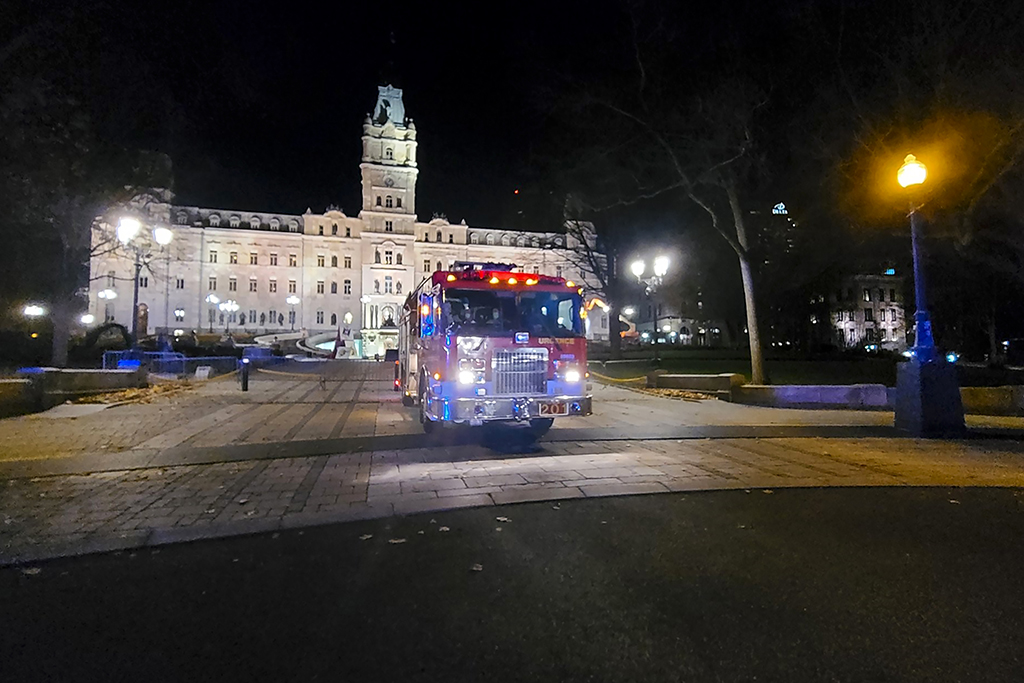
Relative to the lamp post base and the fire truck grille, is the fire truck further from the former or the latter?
the lamp post base

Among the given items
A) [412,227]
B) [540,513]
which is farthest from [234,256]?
[540,513]

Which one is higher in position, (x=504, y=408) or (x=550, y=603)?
(x=504, y=408)

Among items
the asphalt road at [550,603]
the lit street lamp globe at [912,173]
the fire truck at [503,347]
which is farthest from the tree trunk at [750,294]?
the asphalt road at [550,603]

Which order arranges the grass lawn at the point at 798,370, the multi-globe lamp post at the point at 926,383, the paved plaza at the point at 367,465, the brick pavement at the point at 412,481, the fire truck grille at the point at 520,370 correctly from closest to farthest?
the brick pavement at the point at 412,481 < the paved plaza at the point at 367,465 < the fire truck grille at the point at 520,370 < the multi-globe lamp post at the point at 926,383 < the grass lawn at the point at 798,370

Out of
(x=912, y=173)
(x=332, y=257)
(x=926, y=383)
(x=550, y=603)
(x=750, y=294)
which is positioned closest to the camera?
(x=550, y=603)

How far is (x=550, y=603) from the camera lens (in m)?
4.09

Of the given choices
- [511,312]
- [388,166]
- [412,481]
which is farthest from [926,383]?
[388,166]

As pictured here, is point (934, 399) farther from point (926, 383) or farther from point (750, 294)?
point (750, 294)

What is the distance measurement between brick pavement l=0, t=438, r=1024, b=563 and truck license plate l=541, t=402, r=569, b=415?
61 centimetres

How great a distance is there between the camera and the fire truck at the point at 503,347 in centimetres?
1035

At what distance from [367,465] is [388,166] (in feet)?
325

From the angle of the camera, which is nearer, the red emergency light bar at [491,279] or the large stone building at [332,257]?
the red emergency light bar at [491,279]

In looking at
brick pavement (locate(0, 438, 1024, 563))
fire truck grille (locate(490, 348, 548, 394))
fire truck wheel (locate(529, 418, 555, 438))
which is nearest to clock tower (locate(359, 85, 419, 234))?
fire truck wheel (locate(529, 418, 555, 438))

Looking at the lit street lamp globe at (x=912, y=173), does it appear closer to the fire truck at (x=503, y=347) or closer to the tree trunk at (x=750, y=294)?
the fire truck at (x=503, y=347)
